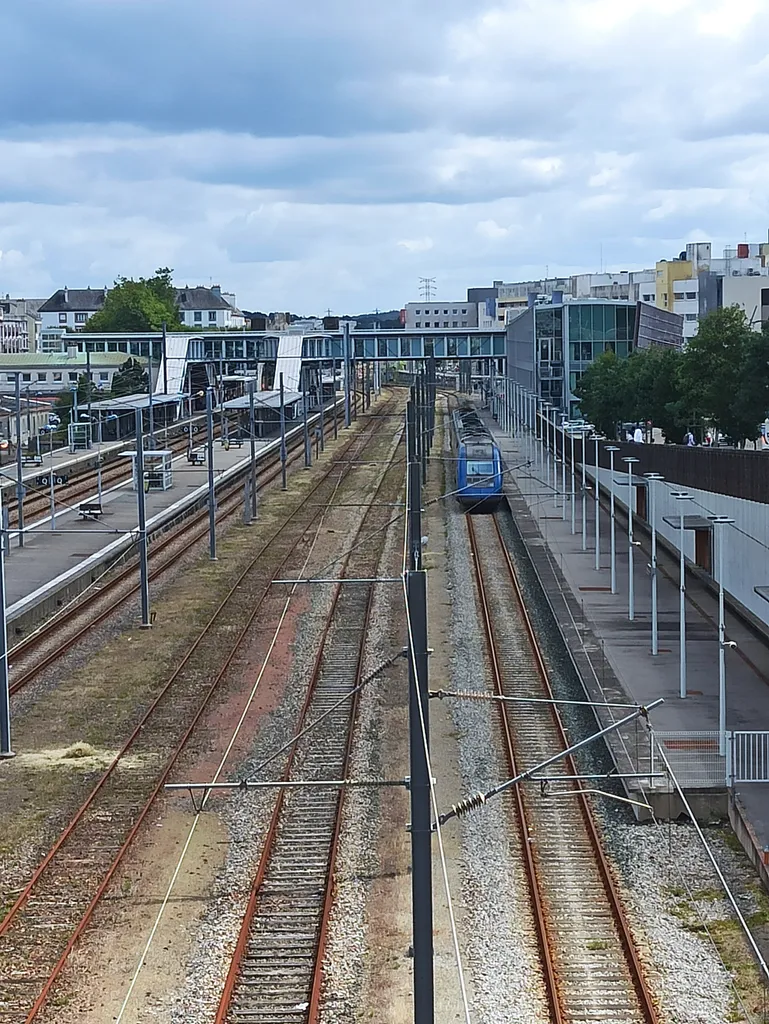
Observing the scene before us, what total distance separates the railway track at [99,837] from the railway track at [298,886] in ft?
5.12

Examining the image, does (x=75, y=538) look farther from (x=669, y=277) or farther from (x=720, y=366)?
(x=669, y=277)

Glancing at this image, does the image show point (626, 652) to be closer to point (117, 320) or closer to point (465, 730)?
point (465, 730)

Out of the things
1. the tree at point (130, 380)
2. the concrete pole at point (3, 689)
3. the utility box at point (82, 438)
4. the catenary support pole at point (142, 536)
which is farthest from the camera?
the tree at point (130, 380)

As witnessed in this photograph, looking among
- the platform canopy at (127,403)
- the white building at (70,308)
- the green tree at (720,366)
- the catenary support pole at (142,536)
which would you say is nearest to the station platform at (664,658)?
the green tree at (720,366)

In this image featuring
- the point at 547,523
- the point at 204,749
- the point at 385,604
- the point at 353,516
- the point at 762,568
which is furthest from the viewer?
the point at 353,516

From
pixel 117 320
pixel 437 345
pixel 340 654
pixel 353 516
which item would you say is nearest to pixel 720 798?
pixel 340 654

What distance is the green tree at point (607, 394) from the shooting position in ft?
163

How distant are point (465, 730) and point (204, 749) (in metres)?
3.72

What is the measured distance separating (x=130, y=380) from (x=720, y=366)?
62.8 m

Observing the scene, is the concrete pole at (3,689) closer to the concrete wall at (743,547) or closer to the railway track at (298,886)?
the railway track at (298,886)

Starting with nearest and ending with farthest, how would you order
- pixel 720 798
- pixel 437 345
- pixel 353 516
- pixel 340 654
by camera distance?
pixel 720 798 < pixel 340 654 < pixel 353 516 < pixel 437 345

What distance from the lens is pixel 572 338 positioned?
6875 centimetres

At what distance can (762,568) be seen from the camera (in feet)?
73.4

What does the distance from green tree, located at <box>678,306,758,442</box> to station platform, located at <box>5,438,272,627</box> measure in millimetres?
14006
